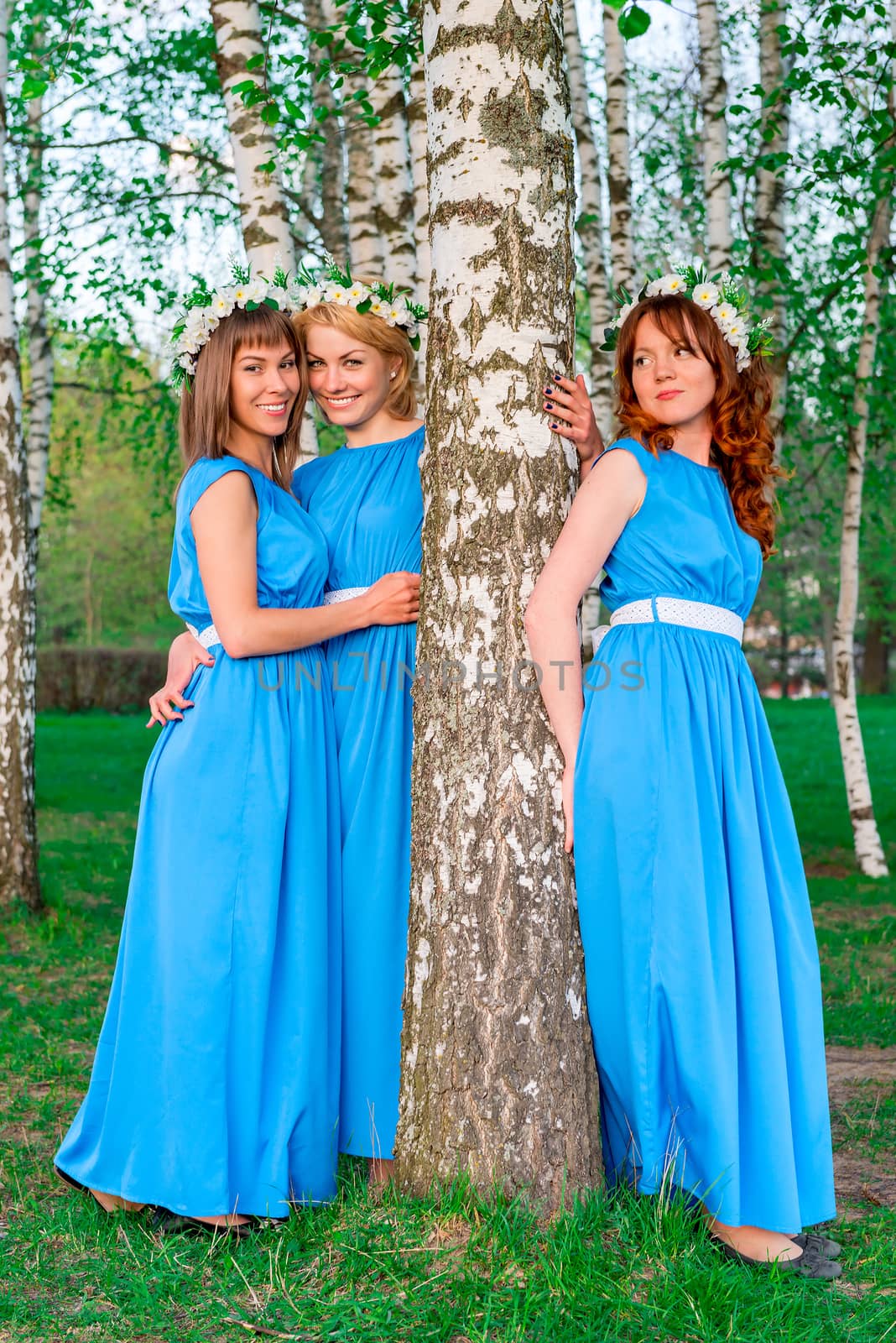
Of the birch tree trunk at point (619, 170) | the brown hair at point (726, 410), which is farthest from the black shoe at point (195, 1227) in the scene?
the birch tree trunk at point (619, 170)

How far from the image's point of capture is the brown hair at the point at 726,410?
3070mm

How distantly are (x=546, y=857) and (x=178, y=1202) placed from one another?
123 cm

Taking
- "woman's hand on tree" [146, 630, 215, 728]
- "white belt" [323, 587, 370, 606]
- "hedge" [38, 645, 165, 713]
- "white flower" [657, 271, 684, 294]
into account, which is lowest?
"hedge" [38, 645, 165, 713]

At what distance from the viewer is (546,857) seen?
290 cm

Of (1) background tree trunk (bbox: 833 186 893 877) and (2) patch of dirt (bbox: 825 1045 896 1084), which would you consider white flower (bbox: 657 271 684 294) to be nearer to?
(2) patch of dirt (bbox: 825 1045 896 1084)

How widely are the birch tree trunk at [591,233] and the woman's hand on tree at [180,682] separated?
654 cm

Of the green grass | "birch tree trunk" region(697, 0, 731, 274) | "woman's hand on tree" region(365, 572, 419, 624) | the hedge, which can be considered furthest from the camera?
the hedge

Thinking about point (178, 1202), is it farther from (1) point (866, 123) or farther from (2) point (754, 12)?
(2) point (754, 12)

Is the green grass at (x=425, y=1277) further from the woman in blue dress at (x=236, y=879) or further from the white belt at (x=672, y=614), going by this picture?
the white belt at (x=672, y=614)

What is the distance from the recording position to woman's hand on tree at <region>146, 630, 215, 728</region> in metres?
3.34

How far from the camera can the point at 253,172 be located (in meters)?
5.83

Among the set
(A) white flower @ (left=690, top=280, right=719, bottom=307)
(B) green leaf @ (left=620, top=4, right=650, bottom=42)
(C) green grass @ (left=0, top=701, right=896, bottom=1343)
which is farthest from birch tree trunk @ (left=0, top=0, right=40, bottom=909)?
(A) white flower @ (left=690, top=280, right=719, bottom=307)

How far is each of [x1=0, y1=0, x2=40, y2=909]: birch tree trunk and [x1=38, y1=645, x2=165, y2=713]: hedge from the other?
15.7 m

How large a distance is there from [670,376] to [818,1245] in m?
2.06
